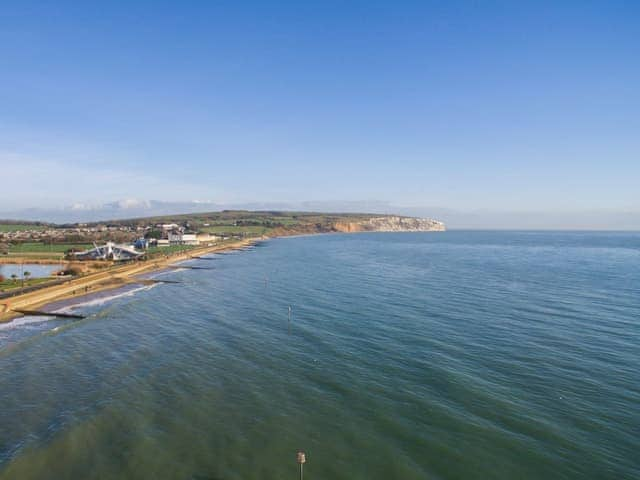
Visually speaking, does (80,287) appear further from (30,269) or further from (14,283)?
(30,269)

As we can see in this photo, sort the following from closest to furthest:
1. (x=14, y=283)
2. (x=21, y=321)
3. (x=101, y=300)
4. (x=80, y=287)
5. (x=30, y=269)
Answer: (x=21, y=321), (x=101, y=300), (x=14, y=283), (x=80, y=287), (x=30, y=269)

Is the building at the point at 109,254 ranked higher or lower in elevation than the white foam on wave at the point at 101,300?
higher

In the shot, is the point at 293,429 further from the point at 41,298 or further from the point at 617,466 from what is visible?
the point at 41,298

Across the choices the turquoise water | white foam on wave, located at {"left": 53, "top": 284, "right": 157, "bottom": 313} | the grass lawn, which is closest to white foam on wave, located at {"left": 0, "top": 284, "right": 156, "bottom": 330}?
white foam on wave, located at {"left": 53, "top": 284, "right": 157, "bottom": 313}

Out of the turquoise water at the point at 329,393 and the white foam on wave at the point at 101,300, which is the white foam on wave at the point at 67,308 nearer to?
the white foam on wave at the point at 101,300

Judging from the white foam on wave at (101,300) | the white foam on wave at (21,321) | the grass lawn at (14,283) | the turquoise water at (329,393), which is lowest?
the white foam on wave at (101,300)

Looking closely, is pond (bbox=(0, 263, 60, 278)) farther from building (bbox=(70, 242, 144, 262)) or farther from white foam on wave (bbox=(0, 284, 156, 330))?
white foam on wave (bbox=(0, 284, 156, 330))

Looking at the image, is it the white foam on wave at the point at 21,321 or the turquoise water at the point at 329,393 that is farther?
the white foam on wave at the point at 21,321

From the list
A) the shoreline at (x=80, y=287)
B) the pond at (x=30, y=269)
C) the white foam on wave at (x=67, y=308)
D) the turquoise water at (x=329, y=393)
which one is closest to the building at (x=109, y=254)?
the shoreline at (x=80, y=287)

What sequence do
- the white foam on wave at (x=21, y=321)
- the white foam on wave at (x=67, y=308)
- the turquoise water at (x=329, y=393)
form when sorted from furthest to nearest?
the white foam on wave at (x=67, y=308), the white foam on wave at (x=21, y=321), the turquoise water at (x=329, y=393)

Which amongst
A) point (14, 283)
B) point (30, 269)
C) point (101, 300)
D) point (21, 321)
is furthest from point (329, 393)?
point (30, 269)
